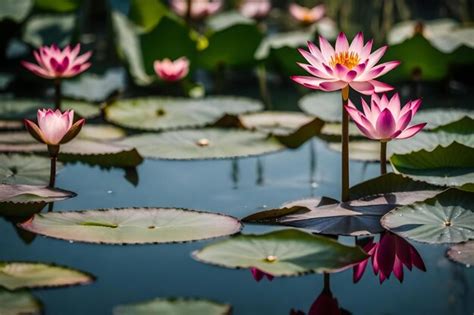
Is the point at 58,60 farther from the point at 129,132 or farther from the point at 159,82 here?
the point at 159,82

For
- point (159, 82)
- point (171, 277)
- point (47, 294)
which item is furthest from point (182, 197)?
point (159, 82)

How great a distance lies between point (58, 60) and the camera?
8.98 feet

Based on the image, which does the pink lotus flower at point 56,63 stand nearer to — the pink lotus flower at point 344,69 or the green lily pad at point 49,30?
the pink lotus flower at point 344,69

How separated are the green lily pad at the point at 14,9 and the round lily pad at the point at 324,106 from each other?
1.35 metres

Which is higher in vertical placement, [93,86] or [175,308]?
[93,86]

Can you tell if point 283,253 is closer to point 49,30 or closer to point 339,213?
point 339,213

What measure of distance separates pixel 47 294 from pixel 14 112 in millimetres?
1607

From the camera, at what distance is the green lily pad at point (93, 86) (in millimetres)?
3513

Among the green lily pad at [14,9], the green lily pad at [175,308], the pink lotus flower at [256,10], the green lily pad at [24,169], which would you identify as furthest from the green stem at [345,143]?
the pink lotus flower at [256,10]

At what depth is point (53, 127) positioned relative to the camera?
7.14ft

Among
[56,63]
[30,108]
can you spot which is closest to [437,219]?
[56,63]

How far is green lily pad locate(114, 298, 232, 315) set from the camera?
1500 mm

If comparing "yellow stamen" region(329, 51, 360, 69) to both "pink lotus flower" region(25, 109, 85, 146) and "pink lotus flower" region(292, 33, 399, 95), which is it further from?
"pink lotus flower" region(25, 109, 85, 146)

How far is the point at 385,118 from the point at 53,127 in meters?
0.86
